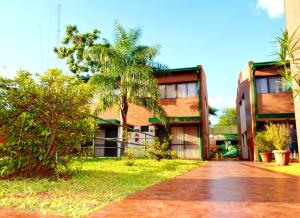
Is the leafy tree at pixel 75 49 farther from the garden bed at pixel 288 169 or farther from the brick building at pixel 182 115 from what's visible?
the garden bed at pixel 288 169

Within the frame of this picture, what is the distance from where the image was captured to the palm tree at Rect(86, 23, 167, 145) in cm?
1265

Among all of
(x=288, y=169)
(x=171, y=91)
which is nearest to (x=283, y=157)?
(x=288, y=169)

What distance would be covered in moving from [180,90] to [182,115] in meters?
1.75

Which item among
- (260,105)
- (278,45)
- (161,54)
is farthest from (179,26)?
(260,105)

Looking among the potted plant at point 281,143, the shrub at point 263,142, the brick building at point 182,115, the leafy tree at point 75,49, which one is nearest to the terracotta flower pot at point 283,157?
the potted plant at point 281,143

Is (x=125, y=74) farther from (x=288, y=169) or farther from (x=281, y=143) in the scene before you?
(x=288, y=169)

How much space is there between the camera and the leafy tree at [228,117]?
51984 mm

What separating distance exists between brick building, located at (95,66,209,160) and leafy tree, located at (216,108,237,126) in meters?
37.1

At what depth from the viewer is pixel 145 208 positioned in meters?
2.31

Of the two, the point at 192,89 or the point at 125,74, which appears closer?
the point at 125,74

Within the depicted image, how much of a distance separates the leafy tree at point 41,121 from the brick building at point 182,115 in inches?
459

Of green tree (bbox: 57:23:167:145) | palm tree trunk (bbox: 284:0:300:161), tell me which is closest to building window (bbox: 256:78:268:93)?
palm tree trunk (bbox: 284:0:300:161)

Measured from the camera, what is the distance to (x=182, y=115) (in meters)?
16.4

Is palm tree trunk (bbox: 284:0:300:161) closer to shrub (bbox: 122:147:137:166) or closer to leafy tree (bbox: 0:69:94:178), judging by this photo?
shrub (bbox: 122:147:137:166)
